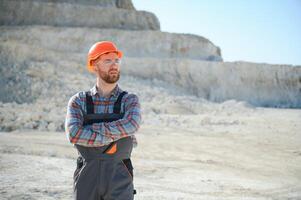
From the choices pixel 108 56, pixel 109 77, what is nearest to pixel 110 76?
pixel 109 77

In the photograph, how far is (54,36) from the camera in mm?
30734

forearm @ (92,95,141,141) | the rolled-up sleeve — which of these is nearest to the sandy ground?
the rolled-up sleeve

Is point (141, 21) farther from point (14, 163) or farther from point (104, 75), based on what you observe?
point (104, 75)

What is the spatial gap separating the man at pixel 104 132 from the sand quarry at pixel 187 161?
289 cm

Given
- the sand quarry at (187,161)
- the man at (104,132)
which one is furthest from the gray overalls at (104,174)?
the sand quarry at (187,161)

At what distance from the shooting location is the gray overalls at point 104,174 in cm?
247

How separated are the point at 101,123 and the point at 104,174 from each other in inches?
13.6

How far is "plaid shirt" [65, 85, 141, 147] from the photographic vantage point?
252cm

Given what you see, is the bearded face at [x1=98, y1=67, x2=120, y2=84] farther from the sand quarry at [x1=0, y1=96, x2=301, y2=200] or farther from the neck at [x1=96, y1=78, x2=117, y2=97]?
the sand quarry at [x1=0, y1=96, x2=301, y2=200]

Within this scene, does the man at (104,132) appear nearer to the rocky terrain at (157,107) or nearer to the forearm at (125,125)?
the forearm at (125,125)

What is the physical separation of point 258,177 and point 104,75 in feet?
21.0

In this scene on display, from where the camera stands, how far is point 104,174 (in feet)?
8.10

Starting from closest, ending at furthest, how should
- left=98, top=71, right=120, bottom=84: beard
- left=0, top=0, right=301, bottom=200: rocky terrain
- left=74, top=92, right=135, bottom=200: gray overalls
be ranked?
left=74, top=92, right=135, bottom=200: gray overalls → left=98, top=71, right=120, bottom=84: beard → left=0, top=0, right=301, bottom=200: rocky terrain

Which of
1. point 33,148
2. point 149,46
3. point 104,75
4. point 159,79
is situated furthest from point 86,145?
point 149,46
